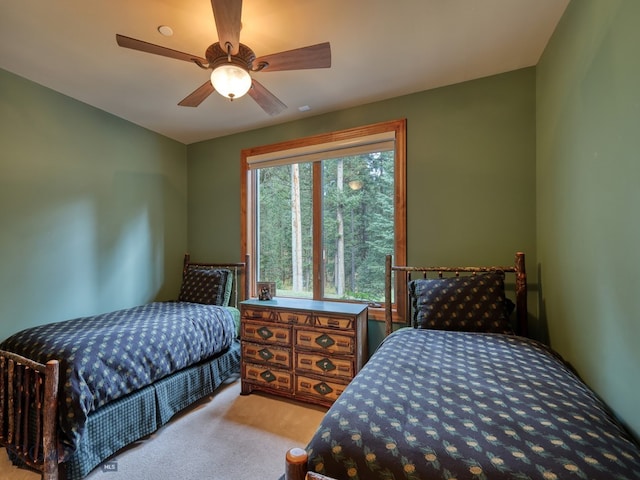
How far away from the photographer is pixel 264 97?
2.03 metres

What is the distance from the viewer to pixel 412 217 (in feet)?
8.69

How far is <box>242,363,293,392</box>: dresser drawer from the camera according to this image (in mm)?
2488

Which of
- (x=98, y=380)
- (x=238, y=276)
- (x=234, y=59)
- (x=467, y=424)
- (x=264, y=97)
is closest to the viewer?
(x=467, y=424)

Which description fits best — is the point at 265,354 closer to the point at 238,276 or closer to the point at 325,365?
the point at 325,365

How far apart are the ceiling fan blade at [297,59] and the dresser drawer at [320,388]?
2.27 m

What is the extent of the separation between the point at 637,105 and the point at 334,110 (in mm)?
2321

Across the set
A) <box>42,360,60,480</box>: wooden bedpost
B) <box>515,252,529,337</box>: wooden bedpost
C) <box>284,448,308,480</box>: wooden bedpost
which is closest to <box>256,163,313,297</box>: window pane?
<box>515,252,529,337</box>: wooden bedpost

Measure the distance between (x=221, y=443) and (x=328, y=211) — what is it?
2195 millimetres

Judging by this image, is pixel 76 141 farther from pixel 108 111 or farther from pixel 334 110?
pixel 334 110

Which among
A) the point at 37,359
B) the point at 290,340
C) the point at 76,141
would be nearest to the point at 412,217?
the point at 290,340

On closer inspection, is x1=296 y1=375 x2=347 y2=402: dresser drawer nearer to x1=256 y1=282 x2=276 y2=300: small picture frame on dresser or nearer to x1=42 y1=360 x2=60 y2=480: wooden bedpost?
x1=256 y1=282 x2=276 y2=300: small picture frame on dresser

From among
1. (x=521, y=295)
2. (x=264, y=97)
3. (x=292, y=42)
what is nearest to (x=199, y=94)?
(x=264, y=97)

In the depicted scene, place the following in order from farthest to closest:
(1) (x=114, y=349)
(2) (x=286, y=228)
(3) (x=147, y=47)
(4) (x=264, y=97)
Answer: (2) (x=286, y=228) → (4) (x=264, y=97) → (1) (x=114, y=349) → (3) (x=147, y=47)

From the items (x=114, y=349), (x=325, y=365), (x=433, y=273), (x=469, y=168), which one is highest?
(x=469, y=168)
